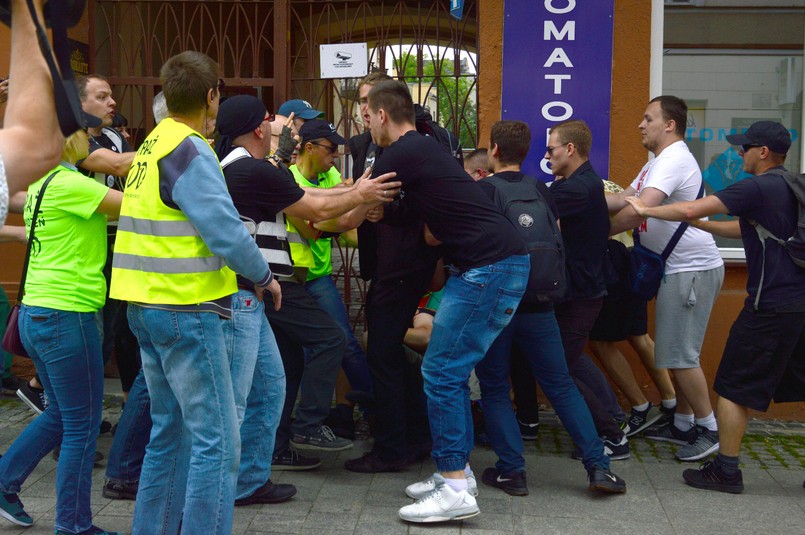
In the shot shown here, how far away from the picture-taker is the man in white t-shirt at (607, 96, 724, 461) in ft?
18.4

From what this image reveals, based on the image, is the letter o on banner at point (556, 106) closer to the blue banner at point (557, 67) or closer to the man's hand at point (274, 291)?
the blue banner at point (557, 67)

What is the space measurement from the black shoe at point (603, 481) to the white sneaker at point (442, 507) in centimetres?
70

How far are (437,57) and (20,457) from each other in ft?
12.7

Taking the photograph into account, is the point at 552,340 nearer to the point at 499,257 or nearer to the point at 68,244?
the point at 499,257

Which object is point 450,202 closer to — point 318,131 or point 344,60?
point 318,131

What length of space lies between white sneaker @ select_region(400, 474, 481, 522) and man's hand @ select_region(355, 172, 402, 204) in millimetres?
1375

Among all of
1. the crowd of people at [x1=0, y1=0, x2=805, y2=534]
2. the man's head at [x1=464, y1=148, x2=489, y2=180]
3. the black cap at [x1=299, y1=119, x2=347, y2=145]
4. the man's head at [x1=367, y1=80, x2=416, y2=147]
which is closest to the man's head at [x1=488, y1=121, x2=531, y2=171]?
the crowd of people at [x1=0, y1=0, x2=805, y2=534]

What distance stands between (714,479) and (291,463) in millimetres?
2248

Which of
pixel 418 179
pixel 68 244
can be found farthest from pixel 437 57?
pixel 68 244

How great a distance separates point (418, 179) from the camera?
4473 mm

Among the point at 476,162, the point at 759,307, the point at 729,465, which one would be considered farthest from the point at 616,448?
the point at 476,162

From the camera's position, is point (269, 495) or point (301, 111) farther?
point (301, 111)

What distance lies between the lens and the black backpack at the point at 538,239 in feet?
15.6

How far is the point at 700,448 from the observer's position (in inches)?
220
